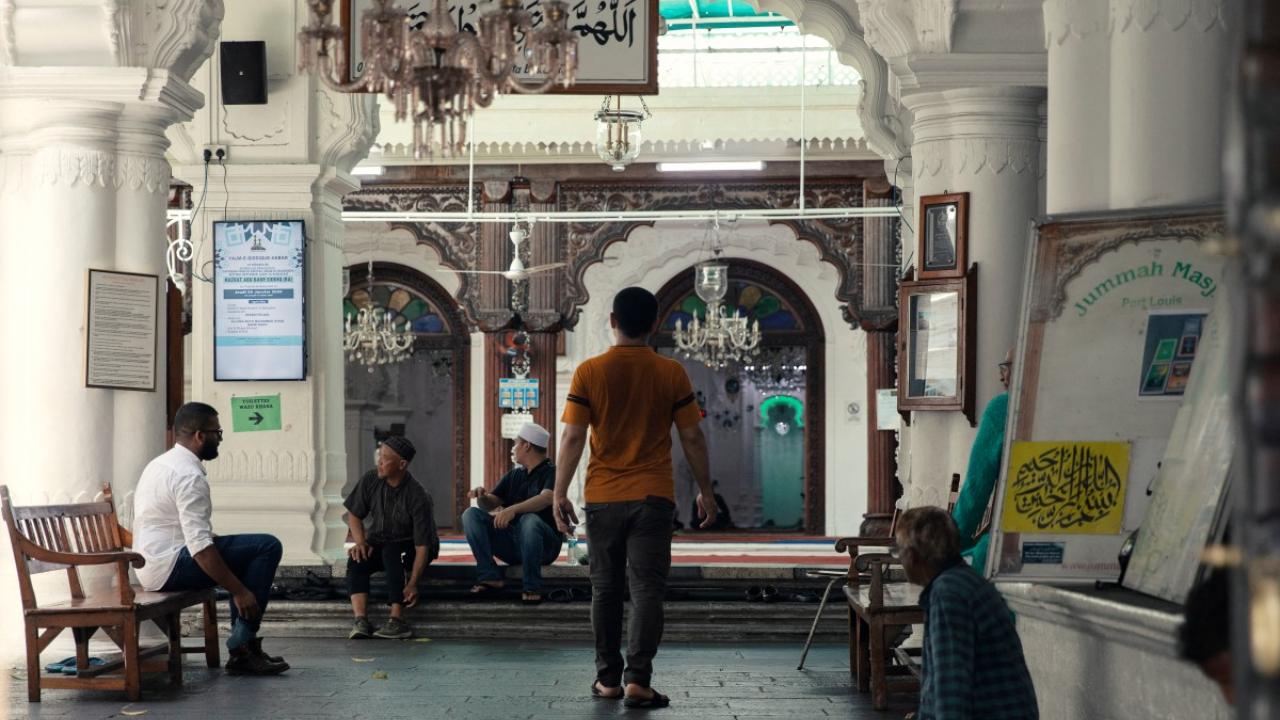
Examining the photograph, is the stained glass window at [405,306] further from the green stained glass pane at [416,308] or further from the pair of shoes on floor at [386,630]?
the pair of shoes on floor at [386,630]

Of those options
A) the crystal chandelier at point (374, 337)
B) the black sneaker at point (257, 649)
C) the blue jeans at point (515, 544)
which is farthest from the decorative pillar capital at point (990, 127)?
the crystal chandelier at point (374, 337)

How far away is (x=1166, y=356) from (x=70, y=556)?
3939 millimetres

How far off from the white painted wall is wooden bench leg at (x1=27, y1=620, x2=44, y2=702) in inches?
470

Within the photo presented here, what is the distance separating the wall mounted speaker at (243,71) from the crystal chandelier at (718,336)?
7.26 m

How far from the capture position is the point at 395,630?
8125 mm

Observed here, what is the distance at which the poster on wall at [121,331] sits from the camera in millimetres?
6848

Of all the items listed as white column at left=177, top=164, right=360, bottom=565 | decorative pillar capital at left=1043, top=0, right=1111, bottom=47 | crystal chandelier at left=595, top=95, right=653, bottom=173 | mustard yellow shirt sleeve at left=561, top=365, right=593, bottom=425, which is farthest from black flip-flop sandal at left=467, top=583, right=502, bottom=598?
decorative pillar capital at left=1043, top=0, right=1111, bottom=47

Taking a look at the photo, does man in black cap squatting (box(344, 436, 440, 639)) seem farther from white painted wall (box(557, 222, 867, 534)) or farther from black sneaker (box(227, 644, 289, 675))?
white painted wall (box(557, 222, 867, 534))

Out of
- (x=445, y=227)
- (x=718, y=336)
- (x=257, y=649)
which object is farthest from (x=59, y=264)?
(x=718, y=336)

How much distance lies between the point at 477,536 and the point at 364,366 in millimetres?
10934

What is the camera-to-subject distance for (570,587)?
8.78 meters

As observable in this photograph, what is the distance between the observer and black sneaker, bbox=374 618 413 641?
8.12 m

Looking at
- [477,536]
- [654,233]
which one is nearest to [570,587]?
[477,536]

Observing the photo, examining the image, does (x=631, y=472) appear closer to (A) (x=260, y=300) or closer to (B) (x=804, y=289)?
(A) (x=260, y=300)
